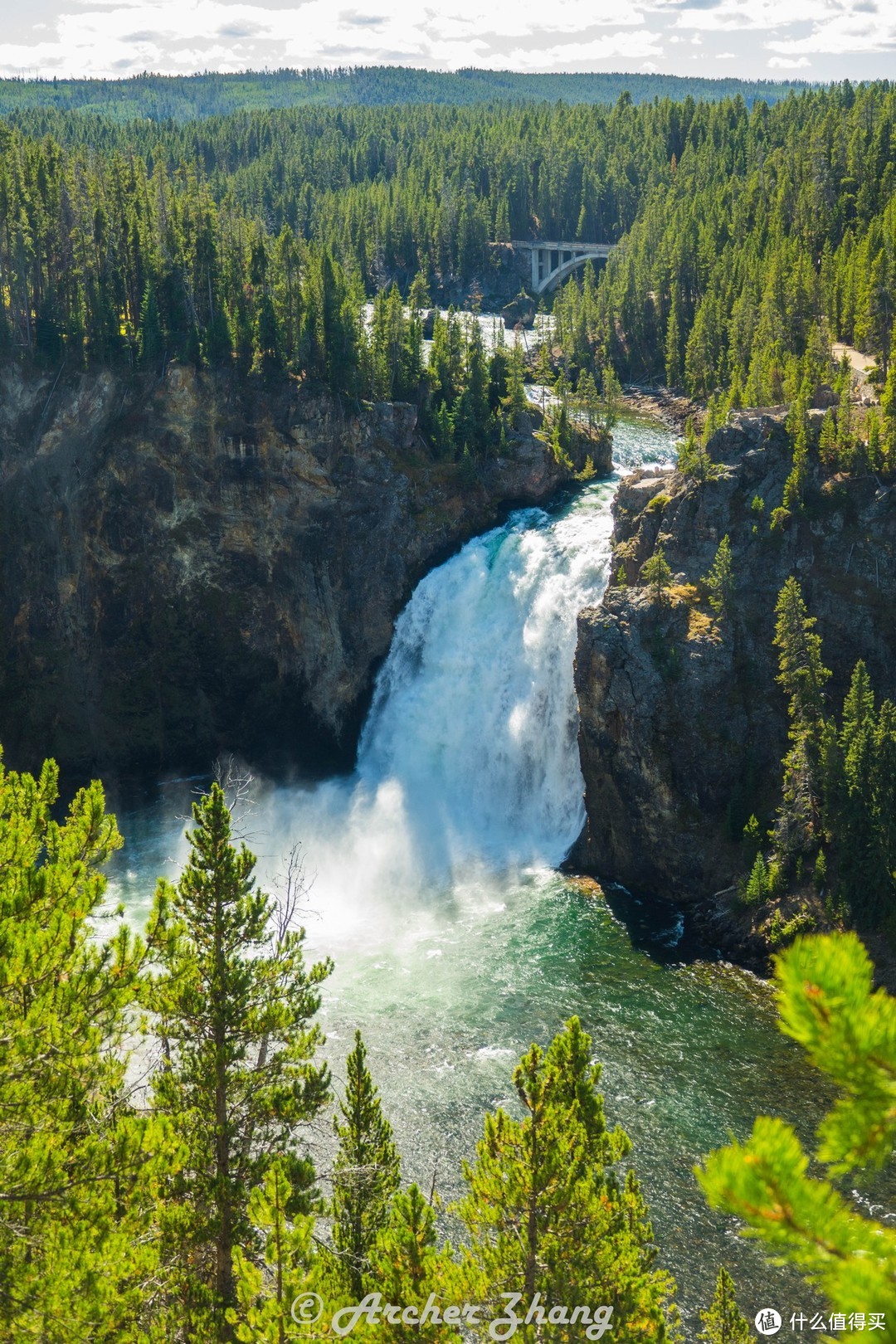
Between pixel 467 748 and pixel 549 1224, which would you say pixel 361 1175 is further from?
pixel 467 748

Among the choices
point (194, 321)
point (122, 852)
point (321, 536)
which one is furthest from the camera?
point (194, 321)

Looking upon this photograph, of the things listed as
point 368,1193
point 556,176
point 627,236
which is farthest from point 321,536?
point 556,176

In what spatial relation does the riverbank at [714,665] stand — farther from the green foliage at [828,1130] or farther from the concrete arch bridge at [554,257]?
the concrete arch bridge at [554,257]

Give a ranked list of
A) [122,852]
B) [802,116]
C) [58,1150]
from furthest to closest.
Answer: [802,116], [122,852], [58,1150]

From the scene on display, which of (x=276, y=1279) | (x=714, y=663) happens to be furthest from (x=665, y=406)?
(x=276, y=1279)

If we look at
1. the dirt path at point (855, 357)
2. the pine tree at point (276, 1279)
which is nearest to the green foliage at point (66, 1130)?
the pine tree at point (276, 1279)

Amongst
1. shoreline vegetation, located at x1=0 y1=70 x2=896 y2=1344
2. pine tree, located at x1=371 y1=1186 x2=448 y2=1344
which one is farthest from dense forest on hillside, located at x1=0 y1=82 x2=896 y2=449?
pine tree, located at x1=371 y1=1186 x2=448 y2=1344

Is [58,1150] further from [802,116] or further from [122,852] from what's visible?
[802,116]
